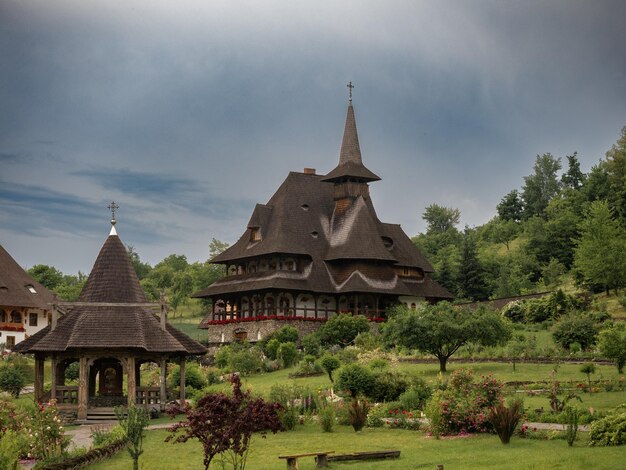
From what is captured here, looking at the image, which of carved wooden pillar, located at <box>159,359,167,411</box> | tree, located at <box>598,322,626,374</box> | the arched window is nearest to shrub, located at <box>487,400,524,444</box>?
tree, located at <box>598,322,626,374</box>

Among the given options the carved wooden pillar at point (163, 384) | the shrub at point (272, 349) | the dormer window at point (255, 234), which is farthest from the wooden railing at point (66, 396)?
the dormer window at point (255, 234)

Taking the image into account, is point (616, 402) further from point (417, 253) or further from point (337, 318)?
point (417, 253)

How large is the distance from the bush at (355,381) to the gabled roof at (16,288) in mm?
43691

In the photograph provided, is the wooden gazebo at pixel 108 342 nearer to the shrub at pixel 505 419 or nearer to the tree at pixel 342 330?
the shrub at pixel 505 419

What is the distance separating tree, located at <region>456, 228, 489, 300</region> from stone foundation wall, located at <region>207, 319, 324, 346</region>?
19.3 m

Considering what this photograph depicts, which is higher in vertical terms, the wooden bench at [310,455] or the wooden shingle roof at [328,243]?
the wooden shingle roof at [328,243]

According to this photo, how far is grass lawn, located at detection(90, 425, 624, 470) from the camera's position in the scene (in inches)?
776

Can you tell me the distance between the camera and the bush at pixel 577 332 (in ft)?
140

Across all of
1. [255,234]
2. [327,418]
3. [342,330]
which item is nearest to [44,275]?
[255,234]

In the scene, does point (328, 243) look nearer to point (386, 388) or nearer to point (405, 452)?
point (386, 388)

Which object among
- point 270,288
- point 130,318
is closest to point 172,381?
point 130,318

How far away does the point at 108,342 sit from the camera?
33.4m

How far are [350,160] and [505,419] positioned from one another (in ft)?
161

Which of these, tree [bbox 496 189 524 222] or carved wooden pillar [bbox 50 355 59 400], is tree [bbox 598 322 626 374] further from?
tree [bbox 496 189 524 222]
